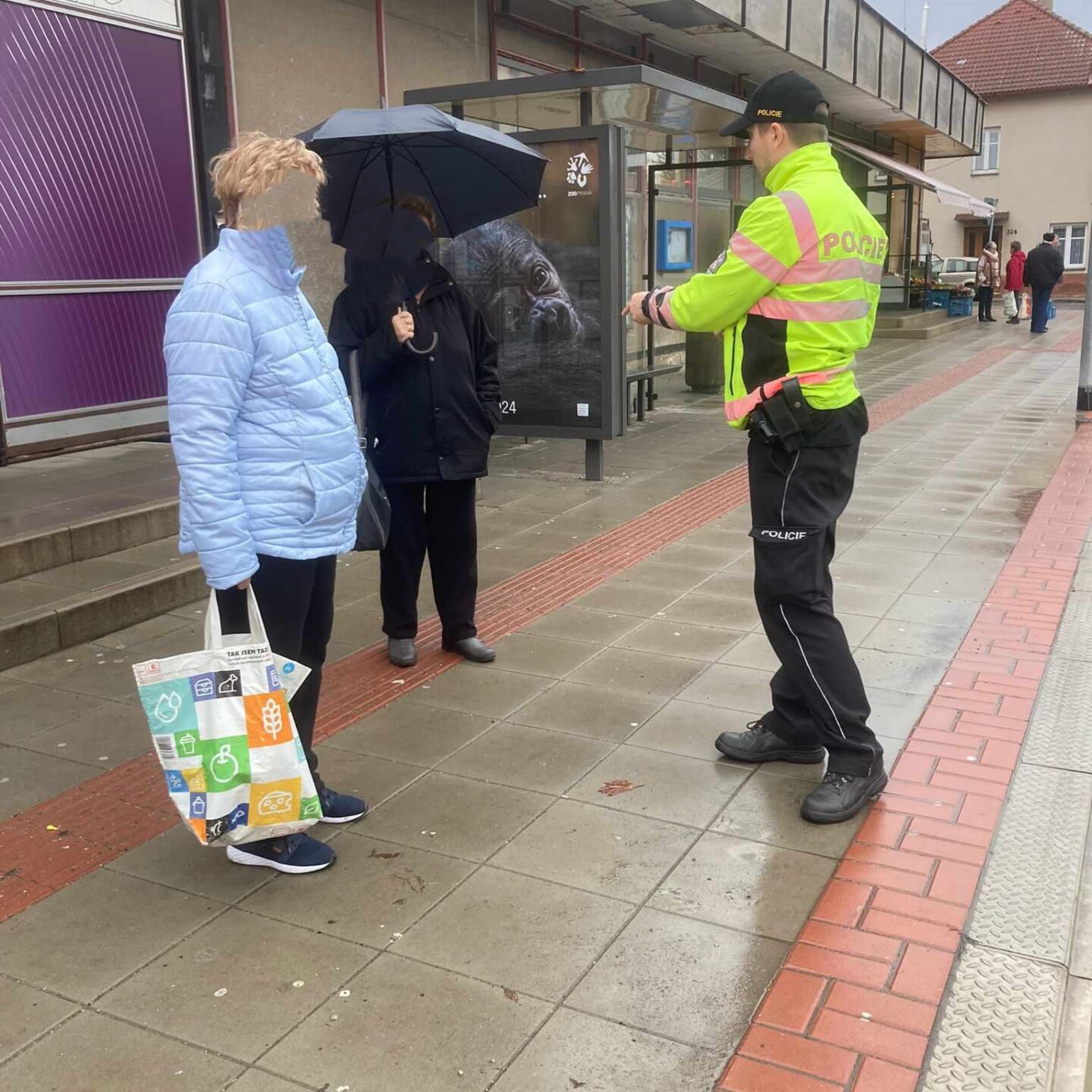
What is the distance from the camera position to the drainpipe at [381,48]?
10.2m

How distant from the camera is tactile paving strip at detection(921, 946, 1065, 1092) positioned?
8.11 ft

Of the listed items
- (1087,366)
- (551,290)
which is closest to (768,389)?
(551,290)


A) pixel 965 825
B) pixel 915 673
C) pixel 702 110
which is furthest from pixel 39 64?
pixel 965 825

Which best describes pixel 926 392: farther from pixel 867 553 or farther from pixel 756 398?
pixel 756 398

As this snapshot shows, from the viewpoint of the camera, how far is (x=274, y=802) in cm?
310

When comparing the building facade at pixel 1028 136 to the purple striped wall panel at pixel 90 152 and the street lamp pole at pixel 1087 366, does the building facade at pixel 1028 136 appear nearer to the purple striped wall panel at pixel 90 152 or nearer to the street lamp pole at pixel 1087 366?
the street lamp pole at pixel 1087 366

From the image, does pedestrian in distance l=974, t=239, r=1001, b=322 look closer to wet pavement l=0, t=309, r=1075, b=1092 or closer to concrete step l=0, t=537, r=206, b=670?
wet pavement l=0, t=309, r=1075, b=1092

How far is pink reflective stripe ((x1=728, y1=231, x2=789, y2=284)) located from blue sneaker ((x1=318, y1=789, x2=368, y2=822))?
202cm

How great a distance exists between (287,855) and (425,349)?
218 cm

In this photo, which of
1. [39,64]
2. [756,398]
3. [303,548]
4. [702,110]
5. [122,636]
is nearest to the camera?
[303,548]

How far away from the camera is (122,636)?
17.9 ft

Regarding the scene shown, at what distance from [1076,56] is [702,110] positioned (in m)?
38.9

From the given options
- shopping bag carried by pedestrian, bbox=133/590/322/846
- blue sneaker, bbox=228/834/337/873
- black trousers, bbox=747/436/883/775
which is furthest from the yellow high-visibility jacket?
blue sneaker, bbox=228/834/337/873

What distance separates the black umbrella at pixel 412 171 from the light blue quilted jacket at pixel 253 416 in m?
1.59
